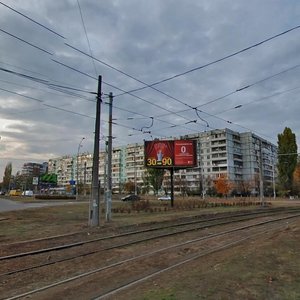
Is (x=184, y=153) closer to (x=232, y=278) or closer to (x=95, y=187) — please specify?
(x=95, y=187)

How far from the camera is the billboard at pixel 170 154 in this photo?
4931 centimetres

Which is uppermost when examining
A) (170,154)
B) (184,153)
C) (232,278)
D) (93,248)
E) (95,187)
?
(184,153)

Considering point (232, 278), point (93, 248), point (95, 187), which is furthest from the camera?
point (95, 187)

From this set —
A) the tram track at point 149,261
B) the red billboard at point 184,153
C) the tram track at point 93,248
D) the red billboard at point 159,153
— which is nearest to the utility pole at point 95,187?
the tram track at point 93,248

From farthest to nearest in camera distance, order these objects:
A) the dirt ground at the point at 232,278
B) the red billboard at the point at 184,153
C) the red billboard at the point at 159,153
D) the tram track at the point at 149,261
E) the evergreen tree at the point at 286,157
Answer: the evergreen tree at the point at 286,157
the red billboard at the point at 159,153
the red billboard at the point at 184,153
the tram track at the point at 149,261
the dirt ground at the point at 232,278

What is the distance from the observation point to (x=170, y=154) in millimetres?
49531

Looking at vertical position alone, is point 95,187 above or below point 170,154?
below

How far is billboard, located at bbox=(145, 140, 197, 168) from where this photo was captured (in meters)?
49.3

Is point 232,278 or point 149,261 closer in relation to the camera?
point 232,278

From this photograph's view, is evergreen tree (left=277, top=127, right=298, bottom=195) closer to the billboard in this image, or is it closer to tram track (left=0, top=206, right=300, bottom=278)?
the billboard

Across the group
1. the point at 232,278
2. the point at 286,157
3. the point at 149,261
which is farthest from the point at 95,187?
the point at 286,157

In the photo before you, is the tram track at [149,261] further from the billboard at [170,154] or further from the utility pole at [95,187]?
the billboard at [170,154]

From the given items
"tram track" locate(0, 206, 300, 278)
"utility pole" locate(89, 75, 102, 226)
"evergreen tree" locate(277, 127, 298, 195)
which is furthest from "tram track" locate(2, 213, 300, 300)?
"evergreen tree" locate(277, 127, 298, 195)

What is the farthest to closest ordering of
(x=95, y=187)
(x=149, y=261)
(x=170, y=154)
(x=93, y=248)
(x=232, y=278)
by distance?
(x=170, y=154)
(x=95, y=187)
(x=93, y=248)
(x=149, y=261)
(x=232, y=278)
